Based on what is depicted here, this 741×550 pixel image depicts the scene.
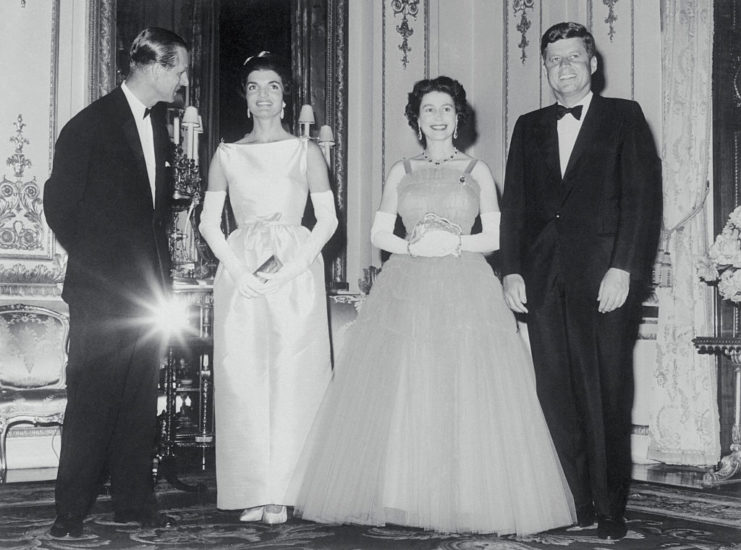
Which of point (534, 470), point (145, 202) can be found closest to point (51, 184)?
point (145, 202)

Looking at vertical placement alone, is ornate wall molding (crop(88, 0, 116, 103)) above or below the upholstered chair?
above

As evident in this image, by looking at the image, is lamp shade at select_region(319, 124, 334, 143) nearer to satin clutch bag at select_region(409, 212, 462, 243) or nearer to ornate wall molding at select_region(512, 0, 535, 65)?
ornate wall molding at select_region(512, 0, 535, 65)

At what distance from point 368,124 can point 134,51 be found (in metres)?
3.13

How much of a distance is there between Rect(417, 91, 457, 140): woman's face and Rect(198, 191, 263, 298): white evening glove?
845 mm

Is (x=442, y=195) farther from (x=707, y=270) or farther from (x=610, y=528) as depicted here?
(x=707, y=270)

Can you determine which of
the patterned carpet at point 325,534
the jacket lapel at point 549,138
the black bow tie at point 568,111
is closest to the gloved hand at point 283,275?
the patterned carpet at point 325,534

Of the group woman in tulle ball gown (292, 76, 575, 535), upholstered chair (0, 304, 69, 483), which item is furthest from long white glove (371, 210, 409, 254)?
upholstered chair (0, 304, 69, 483)

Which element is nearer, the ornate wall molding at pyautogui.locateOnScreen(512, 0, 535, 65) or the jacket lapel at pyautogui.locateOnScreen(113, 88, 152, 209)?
the jacket lapel at pyautogui.locateOnScreen(113, 88, 152, 209)

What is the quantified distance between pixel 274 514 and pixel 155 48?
5.86 feet

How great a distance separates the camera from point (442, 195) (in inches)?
125

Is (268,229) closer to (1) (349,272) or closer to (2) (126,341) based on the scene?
(2) (126,341)

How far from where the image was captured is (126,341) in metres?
2.98

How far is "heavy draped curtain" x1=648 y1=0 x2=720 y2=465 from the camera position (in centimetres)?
446

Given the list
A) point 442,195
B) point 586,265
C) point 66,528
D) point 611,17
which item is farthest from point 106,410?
point 611,17
